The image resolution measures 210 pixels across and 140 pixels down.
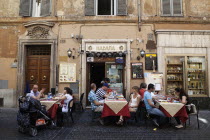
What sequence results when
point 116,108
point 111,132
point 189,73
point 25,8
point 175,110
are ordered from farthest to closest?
1. point 25,8
2. point 189,73
3. point 116,108
4. point 175,110
5. point 111,132

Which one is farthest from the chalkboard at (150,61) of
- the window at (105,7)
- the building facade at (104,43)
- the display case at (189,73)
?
the window at (105,7)

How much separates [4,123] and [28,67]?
4.17 m

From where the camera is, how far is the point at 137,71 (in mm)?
9273

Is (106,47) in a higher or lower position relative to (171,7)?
lower

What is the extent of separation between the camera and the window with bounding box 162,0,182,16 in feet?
31.6

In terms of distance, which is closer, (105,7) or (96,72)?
(105,7)

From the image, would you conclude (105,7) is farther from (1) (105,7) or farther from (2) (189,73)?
(2) (189,73)

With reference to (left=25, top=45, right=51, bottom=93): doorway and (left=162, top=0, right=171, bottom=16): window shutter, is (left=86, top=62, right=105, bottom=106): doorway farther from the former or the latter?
(left=162, top=0, right=171, bottom=16): window shutter

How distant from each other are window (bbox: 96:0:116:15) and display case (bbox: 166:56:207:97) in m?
3.84

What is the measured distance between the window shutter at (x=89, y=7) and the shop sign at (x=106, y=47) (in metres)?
1.62

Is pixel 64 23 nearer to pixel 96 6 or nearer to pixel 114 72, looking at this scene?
pixel 96 6

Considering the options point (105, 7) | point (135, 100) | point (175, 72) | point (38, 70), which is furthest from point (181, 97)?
point (38, 70)

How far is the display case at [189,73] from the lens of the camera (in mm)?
9406

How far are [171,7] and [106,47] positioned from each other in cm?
397
